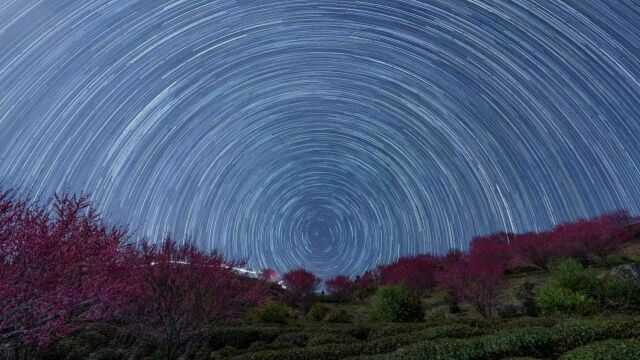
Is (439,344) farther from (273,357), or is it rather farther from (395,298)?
(395,298)

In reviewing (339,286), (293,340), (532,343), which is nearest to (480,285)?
(293,340)

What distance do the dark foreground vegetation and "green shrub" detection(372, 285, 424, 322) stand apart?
0.09m

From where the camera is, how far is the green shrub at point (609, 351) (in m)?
10.8

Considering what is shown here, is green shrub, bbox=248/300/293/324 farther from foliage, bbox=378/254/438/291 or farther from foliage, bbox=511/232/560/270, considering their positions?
foliage, bbox=511/232/560/270

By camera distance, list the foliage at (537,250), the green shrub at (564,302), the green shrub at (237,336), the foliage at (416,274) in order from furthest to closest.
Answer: the foliage at (416,274) → the foliage at (537,250) → the green shrub at (237,336) → the green shrub at (564,302)

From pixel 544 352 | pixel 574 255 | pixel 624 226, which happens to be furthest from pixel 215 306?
pixel 624 226

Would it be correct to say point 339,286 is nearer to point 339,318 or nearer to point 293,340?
point 339,318

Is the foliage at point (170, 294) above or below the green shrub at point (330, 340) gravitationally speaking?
above

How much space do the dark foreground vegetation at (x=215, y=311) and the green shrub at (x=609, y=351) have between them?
0.05 meters

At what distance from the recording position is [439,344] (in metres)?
15.8

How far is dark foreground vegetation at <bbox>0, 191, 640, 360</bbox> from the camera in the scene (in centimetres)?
1306

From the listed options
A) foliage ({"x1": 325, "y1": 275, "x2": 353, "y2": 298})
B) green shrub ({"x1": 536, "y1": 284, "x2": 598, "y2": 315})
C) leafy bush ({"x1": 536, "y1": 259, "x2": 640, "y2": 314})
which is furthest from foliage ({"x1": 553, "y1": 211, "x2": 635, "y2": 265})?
foliage ({"x1": 325, "y1": 275, "x2": 353, "y2": 298})

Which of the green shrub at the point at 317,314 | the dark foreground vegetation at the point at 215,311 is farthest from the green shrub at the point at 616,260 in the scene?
the green shrub at the point at 317,314

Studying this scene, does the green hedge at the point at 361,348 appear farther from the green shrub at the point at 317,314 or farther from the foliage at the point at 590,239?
the foliage at the point at 590,239
